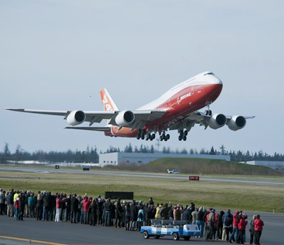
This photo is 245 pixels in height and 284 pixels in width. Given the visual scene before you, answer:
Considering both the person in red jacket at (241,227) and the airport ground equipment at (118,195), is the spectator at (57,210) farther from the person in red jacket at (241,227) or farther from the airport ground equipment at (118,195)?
the person in red jacket at (241,227)

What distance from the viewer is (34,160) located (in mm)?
191250

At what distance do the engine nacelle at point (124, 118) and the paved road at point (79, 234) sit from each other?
76.1 feet

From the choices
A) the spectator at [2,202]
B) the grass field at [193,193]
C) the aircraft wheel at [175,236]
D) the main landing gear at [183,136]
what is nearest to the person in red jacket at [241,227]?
the aircraft wheel at [175,236]

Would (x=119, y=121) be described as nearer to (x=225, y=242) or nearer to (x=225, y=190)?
(x=225, y=190)

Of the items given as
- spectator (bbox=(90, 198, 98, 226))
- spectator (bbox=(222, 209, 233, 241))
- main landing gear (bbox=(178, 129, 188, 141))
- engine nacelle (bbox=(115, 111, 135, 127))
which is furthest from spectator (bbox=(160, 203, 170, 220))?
main landing gear (bbox=(178, 129, 188, 141))

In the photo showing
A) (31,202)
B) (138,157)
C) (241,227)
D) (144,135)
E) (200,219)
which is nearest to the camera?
(241,227)

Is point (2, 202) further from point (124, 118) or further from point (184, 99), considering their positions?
point (184, 99)

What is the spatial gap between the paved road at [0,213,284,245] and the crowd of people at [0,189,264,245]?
2.85ft

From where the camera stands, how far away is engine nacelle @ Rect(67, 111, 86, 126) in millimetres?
61844

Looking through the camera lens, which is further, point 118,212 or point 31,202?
point 31,202

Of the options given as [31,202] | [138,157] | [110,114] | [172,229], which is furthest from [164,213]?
[138,157]

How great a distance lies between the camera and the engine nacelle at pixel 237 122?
226 ft

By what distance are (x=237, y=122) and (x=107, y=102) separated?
67.1 ft

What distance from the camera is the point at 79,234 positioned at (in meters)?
34.6
